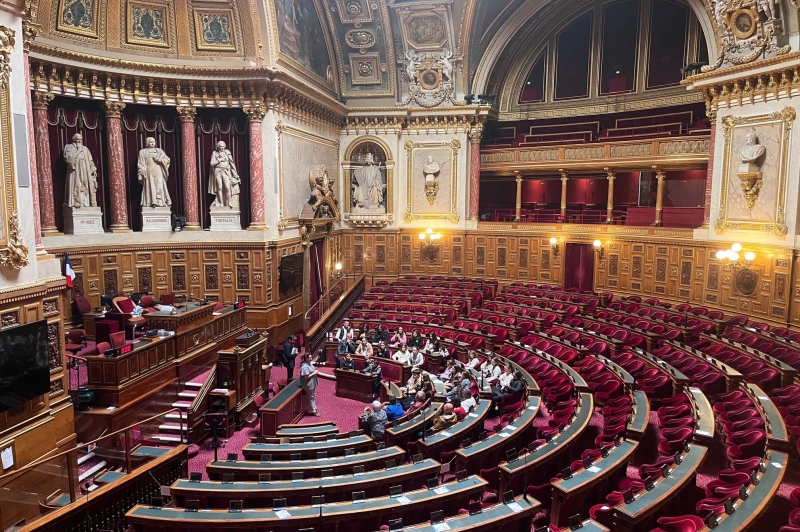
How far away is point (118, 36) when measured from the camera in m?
16.8

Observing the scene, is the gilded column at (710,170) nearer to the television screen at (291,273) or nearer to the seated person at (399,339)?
the seated person at (399,339)

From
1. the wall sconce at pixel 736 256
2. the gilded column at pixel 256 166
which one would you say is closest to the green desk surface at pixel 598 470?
the wall sconce at pixel 736 256

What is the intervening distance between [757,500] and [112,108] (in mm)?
18374

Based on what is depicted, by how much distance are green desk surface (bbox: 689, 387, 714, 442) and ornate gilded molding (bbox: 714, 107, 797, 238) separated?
28.0ft

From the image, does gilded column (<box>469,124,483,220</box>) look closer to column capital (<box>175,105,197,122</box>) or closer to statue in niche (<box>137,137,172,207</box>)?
column capital (<box>175,105,197,122</box>)

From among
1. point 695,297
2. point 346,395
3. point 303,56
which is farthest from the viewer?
point 303,56

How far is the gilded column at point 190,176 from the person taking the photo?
60.7 feet

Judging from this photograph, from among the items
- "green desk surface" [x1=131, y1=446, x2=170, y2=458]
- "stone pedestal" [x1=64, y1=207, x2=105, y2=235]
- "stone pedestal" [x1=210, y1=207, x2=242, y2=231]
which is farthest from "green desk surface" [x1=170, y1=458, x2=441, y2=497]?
"stone pedestal" [x1=210, y1=207, x2=242, y2=231]

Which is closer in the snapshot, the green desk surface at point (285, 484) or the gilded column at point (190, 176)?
the green desk surface at point (285, 484)

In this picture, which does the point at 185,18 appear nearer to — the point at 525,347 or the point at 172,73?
the point at 172,73

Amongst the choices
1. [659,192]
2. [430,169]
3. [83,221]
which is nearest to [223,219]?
[83,221]

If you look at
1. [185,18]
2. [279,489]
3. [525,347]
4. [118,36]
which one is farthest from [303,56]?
[279,489]

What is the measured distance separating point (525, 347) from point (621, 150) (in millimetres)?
11028

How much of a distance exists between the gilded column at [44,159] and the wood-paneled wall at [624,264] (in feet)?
42.8
